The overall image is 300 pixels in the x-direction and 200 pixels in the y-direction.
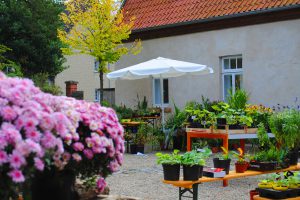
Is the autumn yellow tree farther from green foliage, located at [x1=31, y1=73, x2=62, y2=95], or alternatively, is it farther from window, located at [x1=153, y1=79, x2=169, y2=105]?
green foliage, located at [x1=31, y1=73, x2=62, y2=95]

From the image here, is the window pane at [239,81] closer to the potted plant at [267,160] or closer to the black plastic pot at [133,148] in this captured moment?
the black plastic pot at [133,148]

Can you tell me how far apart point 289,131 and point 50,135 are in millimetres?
5630

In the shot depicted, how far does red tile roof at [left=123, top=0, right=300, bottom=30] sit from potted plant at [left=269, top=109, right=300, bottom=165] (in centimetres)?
682

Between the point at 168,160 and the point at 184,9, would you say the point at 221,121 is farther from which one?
the point at 184,9

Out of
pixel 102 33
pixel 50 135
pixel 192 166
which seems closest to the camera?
pixel 50 135

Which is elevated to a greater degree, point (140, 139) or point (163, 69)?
point (163, 69)

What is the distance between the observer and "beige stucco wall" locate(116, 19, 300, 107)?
14.7m

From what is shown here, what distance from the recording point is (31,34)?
2603 cm

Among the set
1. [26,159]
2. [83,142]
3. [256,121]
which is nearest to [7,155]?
[26,159]

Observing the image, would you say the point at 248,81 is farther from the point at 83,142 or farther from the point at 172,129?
the point at 83,142

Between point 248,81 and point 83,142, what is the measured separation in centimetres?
1264

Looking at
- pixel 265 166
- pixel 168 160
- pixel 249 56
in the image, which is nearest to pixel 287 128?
pixel 265 166

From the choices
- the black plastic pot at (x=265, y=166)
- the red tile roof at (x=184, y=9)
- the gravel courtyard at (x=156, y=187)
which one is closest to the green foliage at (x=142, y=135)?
the gravel courtyard at (x=156, y=187)

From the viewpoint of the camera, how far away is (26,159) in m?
2.96
